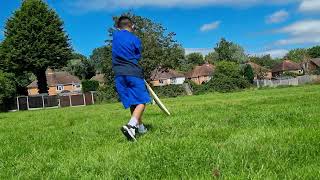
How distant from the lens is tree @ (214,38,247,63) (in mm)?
151875

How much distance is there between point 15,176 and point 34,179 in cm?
31

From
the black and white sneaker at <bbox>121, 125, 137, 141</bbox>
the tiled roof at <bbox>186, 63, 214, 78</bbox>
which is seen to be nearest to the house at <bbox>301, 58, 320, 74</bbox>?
the tiled roof at <bbox>186, 63, 214, 78</bbox>

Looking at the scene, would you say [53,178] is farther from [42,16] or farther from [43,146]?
[42,16]

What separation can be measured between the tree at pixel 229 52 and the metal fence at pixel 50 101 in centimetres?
9011

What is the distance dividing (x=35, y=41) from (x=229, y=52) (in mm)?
89154

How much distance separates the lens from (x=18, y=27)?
241 ft

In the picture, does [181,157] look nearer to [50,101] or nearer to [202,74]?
[50,101]

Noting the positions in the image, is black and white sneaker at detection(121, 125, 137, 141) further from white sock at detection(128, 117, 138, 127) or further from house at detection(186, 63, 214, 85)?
house at detection(186, 63, 214, 85)

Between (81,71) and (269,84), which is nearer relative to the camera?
(269,84)

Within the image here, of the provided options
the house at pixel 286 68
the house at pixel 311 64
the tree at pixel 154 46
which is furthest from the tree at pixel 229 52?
the tree at pixel 154 46

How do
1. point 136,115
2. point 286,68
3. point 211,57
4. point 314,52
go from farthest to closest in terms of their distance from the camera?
point 314,52, point 211,57, point 286,68, point 136,115

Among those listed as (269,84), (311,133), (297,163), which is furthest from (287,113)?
(269,84)

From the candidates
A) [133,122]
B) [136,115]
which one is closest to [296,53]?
[136,115]

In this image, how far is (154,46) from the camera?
74.4m
